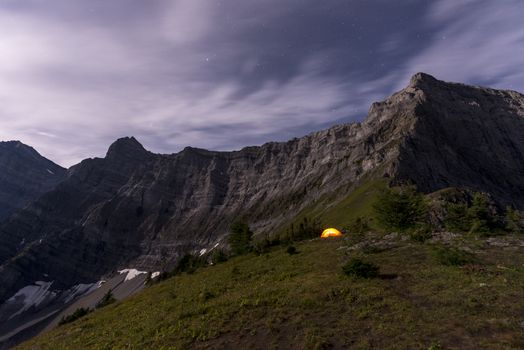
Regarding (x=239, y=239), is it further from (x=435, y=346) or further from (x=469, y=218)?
(x=435, y=346)

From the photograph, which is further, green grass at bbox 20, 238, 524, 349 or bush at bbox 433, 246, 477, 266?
bush at bbox 433, 246, 477, 266

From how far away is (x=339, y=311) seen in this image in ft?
71.4

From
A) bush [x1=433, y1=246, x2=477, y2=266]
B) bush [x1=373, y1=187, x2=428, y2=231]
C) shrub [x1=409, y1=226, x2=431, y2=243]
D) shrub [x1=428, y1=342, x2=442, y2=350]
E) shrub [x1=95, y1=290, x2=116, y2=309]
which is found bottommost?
shrub [x1=95, y1=290, x2=116, y2=309]

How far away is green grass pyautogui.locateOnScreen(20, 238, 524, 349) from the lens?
17891 millimetres

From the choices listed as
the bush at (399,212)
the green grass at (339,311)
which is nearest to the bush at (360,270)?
the green grass at (339,311)

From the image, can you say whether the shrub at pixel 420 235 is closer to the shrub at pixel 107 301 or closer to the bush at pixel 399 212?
the bush at pixel 399 212

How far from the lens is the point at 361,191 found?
172 meters

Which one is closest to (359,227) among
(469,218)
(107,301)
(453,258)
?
(469,218)

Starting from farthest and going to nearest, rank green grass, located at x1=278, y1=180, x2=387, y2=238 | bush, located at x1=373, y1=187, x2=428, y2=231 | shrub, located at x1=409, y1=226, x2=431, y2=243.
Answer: green grass, located at x1=278, y1=180, x2=387, y2=238 → bush, located at x1=373, y1=187, x2=428, y2=231 → shrub, located at x1=409, y1=226, x2=431, y2=243

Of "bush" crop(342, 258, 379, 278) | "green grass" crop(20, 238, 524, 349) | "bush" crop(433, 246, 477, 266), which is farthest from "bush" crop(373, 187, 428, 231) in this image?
"bush" crop(342, 258, 379, 278)

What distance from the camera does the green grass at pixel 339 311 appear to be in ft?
58.7

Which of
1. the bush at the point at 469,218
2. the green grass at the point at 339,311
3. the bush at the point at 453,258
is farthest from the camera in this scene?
the bush at the point at 469,218

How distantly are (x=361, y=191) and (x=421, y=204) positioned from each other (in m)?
122

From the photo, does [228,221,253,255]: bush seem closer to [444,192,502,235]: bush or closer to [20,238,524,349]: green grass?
[20,238,524,349]: green grass
